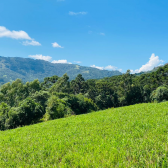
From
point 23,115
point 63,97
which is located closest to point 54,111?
point 23,115

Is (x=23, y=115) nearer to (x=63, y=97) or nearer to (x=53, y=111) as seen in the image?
(x=53, y=111)

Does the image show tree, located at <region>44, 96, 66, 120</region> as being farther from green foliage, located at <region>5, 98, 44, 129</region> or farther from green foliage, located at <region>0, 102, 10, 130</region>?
green foliage, located at <region>0, 102, 10, 130</region>

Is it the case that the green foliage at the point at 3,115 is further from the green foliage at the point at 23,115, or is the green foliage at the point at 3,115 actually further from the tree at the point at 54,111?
the tree at the point at 54,111

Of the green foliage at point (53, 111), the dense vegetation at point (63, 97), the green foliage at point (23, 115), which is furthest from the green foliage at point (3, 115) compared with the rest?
the green foliage at point (53, 111)

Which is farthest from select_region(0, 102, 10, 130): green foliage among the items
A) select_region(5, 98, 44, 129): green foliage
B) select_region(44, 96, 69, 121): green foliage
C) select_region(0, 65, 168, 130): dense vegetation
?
select_region(44, 96, 69, 121): green foliage

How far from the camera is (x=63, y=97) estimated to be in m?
53.6

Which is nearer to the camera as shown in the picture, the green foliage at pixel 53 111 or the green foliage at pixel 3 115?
the green foliage at pixel 3 115

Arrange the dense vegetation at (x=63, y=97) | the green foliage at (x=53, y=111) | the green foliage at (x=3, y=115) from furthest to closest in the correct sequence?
the green foliage at (x=53, y=111)
the dense vegetation at (x=63, y=97)
the green foliage at (x=3, y=115)

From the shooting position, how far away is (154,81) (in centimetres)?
6775

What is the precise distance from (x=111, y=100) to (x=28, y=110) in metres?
58.0

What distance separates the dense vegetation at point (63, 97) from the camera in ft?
104

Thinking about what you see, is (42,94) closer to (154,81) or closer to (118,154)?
(118,154)

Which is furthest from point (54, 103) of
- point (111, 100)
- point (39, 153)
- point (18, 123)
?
point (111, 100)

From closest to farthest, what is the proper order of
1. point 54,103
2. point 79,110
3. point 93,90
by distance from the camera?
point 54,103 → point 79,110 → point 93,90
